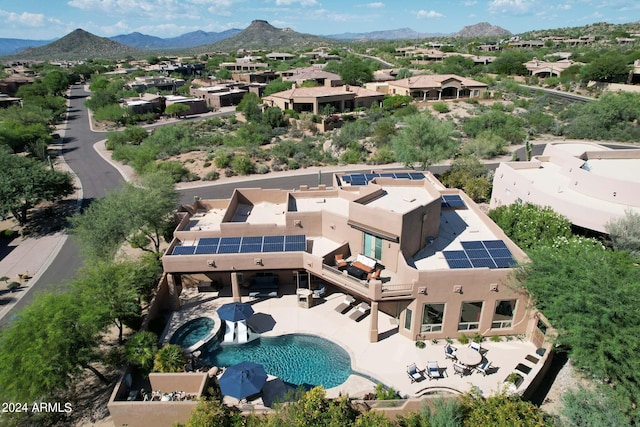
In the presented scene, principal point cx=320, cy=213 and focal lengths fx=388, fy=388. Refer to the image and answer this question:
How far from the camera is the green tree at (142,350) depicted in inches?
805

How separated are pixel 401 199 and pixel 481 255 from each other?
649cm

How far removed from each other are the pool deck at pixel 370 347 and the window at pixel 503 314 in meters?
1.01

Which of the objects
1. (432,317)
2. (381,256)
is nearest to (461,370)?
(432,317)

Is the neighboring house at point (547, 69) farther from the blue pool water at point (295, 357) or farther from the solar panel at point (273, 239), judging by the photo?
the blue pool water at point (295, 357)

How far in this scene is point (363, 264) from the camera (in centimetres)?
2423

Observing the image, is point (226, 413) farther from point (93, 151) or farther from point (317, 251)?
point (93, 151)

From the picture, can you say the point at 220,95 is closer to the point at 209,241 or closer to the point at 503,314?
the point at 209,241

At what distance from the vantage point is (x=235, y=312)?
23.5m

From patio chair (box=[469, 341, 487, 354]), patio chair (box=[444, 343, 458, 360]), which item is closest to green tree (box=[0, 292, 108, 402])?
patio chair (box=[444, 343, 458, 360])

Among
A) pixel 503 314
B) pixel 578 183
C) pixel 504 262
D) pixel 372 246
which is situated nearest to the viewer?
pixel 504 262

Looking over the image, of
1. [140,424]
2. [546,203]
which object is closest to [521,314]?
[546,203]

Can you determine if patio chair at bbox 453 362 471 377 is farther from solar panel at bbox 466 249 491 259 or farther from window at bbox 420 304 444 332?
solar panel at bbox 466 249 491 259

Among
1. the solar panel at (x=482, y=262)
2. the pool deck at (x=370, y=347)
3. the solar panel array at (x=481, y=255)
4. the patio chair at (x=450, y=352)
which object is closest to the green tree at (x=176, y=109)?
the pool deck at (x=370, y=347)

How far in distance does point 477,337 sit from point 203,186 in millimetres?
37451
